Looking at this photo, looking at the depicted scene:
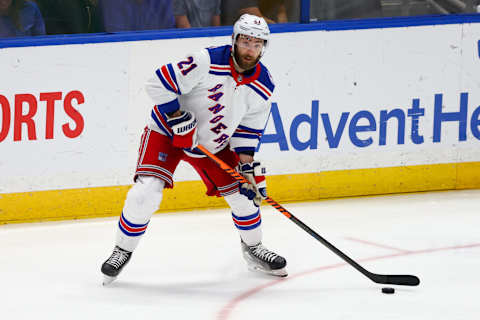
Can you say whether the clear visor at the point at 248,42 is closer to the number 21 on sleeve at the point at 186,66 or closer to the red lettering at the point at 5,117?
the number 21 on sleeve at the point at 186,66

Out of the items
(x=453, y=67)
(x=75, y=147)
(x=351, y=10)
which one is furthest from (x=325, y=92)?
(x=75, y=147)

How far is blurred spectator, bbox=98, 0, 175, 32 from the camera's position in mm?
4348

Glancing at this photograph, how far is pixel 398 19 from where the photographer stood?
4711mm

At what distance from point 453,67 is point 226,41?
138 cm

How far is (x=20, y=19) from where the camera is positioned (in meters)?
4.20

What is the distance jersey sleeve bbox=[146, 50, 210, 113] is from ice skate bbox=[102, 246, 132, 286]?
0.62 meters

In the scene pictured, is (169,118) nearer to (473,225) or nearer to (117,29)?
(117,29)

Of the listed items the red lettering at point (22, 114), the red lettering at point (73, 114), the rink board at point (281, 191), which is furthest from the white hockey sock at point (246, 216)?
the red lettering at point (22, 114)

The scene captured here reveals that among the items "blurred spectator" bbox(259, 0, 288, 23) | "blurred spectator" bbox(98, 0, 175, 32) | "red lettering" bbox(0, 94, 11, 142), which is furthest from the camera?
"blurred spectator" bbox(259, 0, 288, 23)

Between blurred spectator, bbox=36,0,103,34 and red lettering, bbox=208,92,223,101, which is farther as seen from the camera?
blurred spectator, bbox=36,0,103,34

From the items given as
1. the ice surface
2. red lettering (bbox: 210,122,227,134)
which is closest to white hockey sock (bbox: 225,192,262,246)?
the ice surface

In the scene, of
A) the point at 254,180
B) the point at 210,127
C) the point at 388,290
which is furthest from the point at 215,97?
the point at 388,290

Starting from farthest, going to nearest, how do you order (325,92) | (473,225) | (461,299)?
1. (325,92)
2. (473,225)
3. (461,299)

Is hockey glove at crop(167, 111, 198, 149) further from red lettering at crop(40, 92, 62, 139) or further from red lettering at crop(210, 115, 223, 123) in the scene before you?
red lettering at crop(40, 92, 62, 139)
